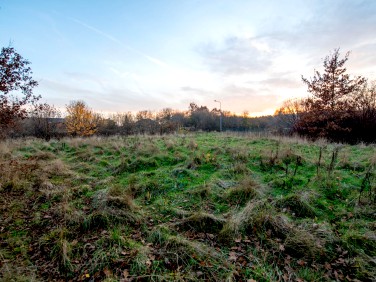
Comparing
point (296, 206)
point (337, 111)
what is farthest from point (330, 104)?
point (296, 206)

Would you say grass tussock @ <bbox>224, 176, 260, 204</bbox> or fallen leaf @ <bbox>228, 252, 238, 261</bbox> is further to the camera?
grass tussock @ <bbox>224, 176, 260, 204</bbox>

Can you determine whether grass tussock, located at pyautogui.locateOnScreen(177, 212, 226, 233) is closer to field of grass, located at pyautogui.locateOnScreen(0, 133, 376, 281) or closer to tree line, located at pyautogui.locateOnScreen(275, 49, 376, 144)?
field of grass, located at pyautogui.locateOnScreen(0, 133, 376, 281)

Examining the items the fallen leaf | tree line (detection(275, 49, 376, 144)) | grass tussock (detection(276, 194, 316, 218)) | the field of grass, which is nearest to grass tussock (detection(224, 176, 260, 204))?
the field of grass

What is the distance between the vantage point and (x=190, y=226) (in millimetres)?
3570

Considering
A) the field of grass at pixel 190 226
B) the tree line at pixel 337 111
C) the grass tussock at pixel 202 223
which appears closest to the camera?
the field of grass at pixel 190 226

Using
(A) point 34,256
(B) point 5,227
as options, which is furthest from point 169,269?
(B) point 5,227

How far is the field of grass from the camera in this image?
105 inches

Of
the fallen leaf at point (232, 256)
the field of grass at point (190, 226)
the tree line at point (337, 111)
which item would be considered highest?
the tree line at point (337, 111)

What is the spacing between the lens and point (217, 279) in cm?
253

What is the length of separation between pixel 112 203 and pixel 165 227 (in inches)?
49.4

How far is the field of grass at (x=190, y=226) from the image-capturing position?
268 cm

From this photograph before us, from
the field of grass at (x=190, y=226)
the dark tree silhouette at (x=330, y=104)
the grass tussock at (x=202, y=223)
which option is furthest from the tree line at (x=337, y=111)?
the grass tussock at (x=202, y=223)

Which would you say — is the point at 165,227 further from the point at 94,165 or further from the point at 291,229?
A: the point at 94,165

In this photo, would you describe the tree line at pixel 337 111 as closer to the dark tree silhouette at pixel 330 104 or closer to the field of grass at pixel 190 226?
the dark tree silhouette at pixel 330 104
